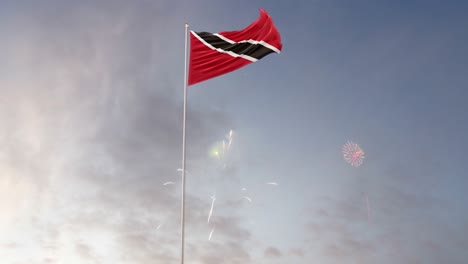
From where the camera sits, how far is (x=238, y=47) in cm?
3266

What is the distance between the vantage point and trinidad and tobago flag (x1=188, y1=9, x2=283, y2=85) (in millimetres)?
32000

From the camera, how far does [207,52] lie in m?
32.2

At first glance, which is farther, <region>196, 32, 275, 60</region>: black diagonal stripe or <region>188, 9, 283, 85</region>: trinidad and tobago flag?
<region>196, 32, 275, 60</region>: black diagonal stripe

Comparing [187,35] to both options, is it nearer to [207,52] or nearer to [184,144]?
[207,52]

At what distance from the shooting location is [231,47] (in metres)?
32.6

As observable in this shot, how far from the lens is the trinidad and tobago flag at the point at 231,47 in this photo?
3200cm

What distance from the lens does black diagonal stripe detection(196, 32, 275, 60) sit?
3244cm

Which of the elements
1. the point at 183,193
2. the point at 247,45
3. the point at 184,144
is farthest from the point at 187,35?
the point at 183,193

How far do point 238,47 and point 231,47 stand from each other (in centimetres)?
43

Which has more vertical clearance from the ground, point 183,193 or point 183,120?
point 183,120

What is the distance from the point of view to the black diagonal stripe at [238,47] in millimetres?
32438

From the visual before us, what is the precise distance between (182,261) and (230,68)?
11631 mm

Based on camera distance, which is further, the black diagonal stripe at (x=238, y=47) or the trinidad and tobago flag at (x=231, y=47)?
the black diagonal stripe at (x=238, y=47)

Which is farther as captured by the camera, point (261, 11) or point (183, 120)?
point (261, 11)
